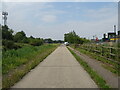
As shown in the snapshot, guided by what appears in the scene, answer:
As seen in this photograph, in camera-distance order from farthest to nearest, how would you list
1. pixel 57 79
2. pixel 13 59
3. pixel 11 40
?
pixel 11 40
pixel 13 59
pixel 57 79

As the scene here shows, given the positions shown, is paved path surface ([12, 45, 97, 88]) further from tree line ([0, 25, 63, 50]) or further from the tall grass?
tree line ([0, 25, 63, 50])

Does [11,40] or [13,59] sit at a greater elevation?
[11,40]

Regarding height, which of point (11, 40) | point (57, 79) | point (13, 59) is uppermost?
A: point (11, 40)

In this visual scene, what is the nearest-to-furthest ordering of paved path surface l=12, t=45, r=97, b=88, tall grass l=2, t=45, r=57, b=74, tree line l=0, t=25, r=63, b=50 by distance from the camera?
paved path surface l=12, t=45, r=97, b=88
tall grass l=2, t=45, r=57, b=74
tree line l=0, t=25, r=63, b=50

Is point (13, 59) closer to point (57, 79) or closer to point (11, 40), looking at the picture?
point (57, 79)

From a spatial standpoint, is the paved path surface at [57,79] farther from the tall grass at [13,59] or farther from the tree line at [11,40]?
the tree line at [11,40]

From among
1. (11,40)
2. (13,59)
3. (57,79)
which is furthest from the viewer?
(11,40)

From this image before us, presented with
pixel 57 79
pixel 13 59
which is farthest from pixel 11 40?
pixel 57 79

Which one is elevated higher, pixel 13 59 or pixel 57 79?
pixel 13 59

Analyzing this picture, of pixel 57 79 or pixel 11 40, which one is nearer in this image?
pixel 57 79

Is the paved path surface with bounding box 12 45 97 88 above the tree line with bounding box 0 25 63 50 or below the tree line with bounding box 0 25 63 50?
below

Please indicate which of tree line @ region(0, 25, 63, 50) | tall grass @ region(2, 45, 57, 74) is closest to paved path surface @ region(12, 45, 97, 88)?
tall grass @ region(2, 45, 57, 74)

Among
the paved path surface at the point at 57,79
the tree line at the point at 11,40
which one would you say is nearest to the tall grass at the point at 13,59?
the paved path surface at the point at 57,79

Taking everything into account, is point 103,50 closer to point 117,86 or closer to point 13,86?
point 117,86
